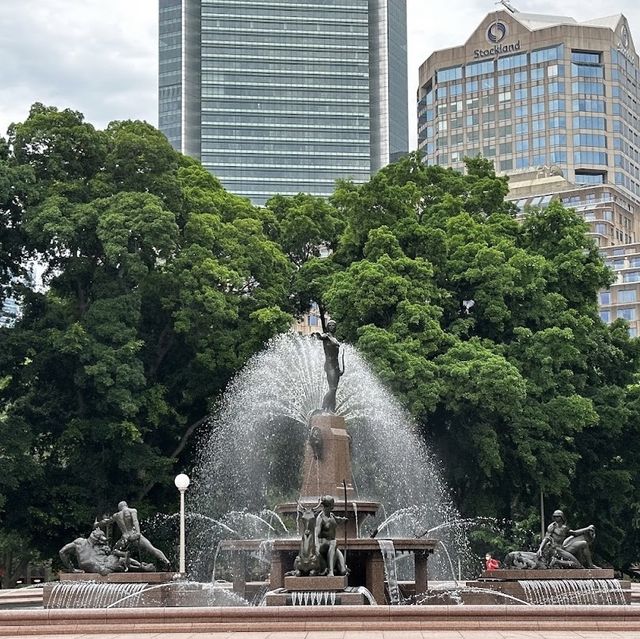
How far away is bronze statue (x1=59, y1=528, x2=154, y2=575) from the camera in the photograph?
977 inches

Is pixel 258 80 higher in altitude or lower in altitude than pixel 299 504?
higher

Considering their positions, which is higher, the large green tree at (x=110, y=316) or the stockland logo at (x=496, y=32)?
the stockland logo at (x=496, y=32)

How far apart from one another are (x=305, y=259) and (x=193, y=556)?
38.0 ft

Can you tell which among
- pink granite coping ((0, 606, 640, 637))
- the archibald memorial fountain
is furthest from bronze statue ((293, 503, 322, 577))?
pink granite coping ((0, 606, 640, 637))

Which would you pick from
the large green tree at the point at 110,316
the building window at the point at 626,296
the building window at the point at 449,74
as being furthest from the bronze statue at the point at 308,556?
the building window at the point at 449,74

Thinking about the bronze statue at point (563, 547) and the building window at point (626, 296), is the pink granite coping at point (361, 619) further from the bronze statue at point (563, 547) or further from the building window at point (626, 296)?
the building window at point (626, 296)

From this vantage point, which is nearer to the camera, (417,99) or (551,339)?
(551,339)

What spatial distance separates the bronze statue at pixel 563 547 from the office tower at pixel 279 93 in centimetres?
12390

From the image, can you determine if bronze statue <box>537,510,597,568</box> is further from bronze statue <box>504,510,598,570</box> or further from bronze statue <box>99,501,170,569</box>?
bronze statue <box>99,501,170,569</box>

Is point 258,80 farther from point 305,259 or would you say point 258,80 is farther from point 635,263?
point 305,259

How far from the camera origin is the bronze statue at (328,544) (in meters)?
21.6

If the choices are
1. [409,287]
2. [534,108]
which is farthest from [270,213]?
[534,108]

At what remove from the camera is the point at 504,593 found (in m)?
24.4

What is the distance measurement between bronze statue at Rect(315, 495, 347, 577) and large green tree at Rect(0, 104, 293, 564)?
16.5 m
